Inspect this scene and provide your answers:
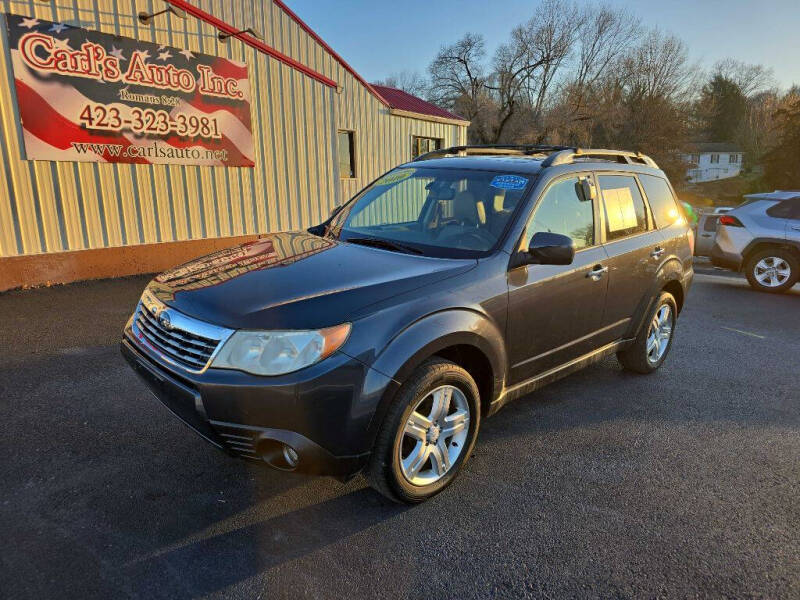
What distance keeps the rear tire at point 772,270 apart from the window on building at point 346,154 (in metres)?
8.93

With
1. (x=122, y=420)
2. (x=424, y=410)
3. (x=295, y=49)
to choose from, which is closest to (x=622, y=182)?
(x=424, y=410)

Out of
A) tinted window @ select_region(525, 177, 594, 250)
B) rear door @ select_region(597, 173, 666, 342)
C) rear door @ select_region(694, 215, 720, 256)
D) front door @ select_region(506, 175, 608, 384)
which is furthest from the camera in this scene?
rear door @ select_region(694, 215, 720, 256)

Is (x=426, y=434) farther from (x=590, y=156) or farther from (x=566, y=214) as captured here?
(x=590, y=156)

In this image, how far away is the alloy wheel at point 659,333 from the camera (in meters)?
4.63

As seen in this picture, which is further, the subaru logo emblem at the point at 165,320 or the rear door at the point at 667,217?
the rear door at the point at 667,217

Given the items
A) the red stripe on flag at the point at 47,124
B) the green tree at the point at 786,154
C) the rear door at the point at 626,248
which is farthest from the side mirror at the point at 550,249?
the green tree at the point at 786,154

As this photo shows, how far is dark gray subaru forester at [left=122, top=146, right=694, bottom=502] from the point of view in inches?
90.0

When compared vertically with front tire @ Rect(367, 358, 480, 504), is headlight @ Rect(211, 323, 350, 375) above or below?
above

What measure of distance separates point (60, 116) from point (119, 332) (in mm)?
4130

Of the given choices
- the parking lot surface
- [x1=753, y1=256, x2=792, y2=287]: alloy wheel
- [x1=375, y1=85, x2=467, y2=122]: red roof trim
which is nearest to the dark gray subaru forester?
the parking lot surface

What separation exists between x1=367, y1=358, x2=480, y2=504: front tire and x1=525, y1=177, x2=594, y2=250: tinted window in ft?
3.38

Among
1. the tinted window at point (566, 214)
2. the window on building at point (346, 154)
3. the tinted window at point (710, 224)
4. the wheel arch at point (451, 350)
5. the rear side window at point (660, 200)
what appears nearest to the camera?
the wheel arch at point (451, 350)

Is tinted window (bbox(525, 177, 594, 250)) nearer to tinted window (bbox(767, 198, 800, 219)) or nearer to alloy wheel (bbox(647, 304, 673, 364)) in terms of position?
alloy wheel (bbox(647, 304, 673, 364))

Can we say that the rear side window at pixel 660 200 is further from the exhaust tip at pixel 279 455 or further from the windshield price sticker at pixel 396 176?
the exhaust tip at pixel 279 455
